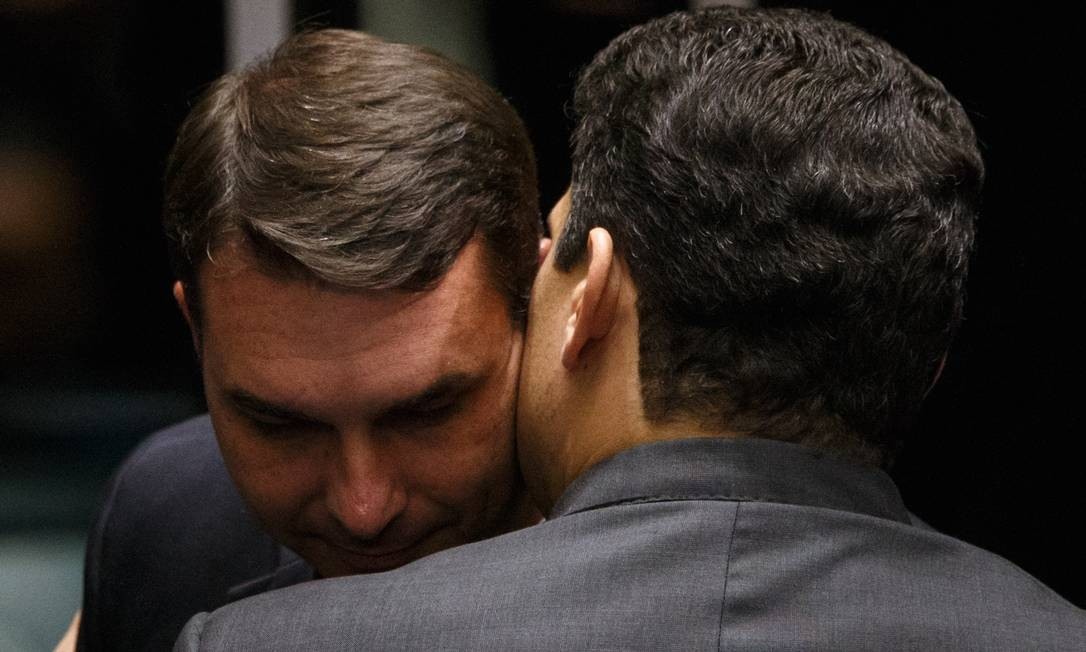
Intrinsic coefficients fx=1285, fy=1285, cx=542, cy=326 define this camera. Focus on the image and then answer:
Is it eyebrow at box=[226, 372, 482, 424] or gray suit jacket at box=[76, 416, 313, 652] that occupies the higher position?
eyebrow at box=[226, 372, 482, 424]

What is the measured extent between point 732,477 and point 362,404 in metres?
0.48

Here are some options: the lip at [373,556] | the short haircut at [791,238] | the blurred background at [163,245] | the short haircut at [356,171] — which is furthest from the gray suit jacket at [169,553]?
the short haircut at [791,238]

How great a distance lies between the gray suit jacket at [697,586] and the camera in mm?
1037

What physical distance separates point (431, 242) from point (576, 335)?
0.99 ft

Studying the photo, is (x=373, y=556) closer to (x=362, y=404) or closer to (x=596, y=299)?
(x=362, y=404)

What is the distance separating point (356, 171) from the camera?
4.74ft

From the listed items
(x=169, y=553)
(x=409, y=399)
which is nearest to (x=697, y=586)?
(x=409, y=399)

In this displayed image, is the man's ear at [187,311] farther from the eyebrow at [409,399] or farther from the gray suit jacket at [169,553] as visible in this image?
the gray suit jacket at [169,553]

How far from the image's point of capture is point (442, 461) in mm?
1500

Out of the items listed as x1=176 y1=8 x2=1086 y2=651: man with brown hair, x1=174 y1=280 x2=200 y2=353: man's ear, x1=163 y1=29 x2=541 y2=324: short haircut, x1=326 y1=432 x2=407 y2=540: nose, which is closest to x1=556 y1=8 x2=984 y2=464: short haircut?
x1=176 y1=8 x2=1086 y2=651: man with brown hair

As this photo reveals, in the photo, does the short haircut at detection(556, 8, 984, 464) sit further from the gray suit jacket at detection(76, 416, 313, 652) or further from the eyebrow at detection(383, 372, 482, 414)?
the gray suit jacket at detection(76, 416, 313, 652)

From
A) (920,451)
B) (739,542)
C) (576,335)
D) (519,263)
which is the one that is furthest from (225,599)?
(920,451)

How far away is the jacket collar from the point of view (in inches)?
44.0

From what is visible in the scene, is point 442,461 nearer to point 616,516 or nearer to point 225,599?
point 616,516
